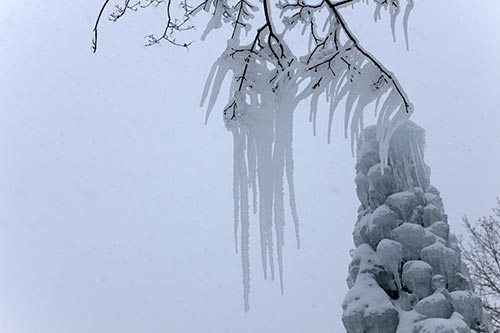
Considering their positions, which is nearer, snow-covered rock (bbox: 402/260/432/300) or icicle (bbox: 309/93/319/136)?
icicle (bbox: 309/93/319/136)

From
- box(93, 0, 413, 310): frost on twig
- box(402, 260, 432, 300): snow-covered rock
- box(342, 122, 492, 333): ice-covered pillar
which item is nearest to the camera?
box(93, 0, 413, 310): frost on twig

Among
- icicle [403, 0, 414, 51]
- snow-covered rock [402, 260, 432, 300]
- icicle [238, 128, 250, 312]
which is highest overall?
icicle [403, 0, 414, 51]

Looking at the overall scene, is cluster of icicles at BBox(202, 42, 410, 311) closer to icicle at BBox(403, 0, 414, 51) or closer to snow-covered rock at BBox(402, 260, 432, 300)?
icicle at BBox(403, 0, 414, 51)

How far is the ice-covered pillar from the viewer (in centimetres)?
618

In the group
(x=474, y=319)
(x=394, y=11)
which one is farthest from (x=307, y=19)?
(x=474, y=319)

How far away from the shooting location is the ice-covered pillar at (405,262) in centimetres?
618

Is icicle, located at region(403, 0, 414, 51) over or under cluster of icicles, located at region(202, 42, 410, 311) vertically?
over

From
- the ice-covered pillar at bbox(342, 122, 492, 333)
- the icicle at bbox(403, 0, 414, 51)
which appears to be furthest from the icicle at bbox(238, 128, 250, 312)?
the ice-covered pillar at bbox(342, 122, 492, 333)

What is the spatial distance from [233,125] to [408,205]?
4.95m

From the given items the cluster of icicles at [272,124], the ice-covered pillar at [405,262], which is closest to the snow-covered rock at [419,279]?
the ice-covered pillar at [405,262]

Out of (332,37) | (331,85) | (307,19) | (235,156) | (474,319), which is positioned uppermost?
(307,19)

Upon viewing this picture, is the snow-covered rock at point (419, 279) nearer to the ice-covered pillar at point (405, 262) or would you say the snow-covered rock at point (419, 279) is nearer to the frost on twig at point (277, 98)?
the ice-covered pillar at point (405, 262)

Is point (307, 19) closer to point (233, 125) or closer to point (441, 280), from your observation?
point (233, 125)

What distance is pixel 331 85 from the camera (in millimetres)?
2566
